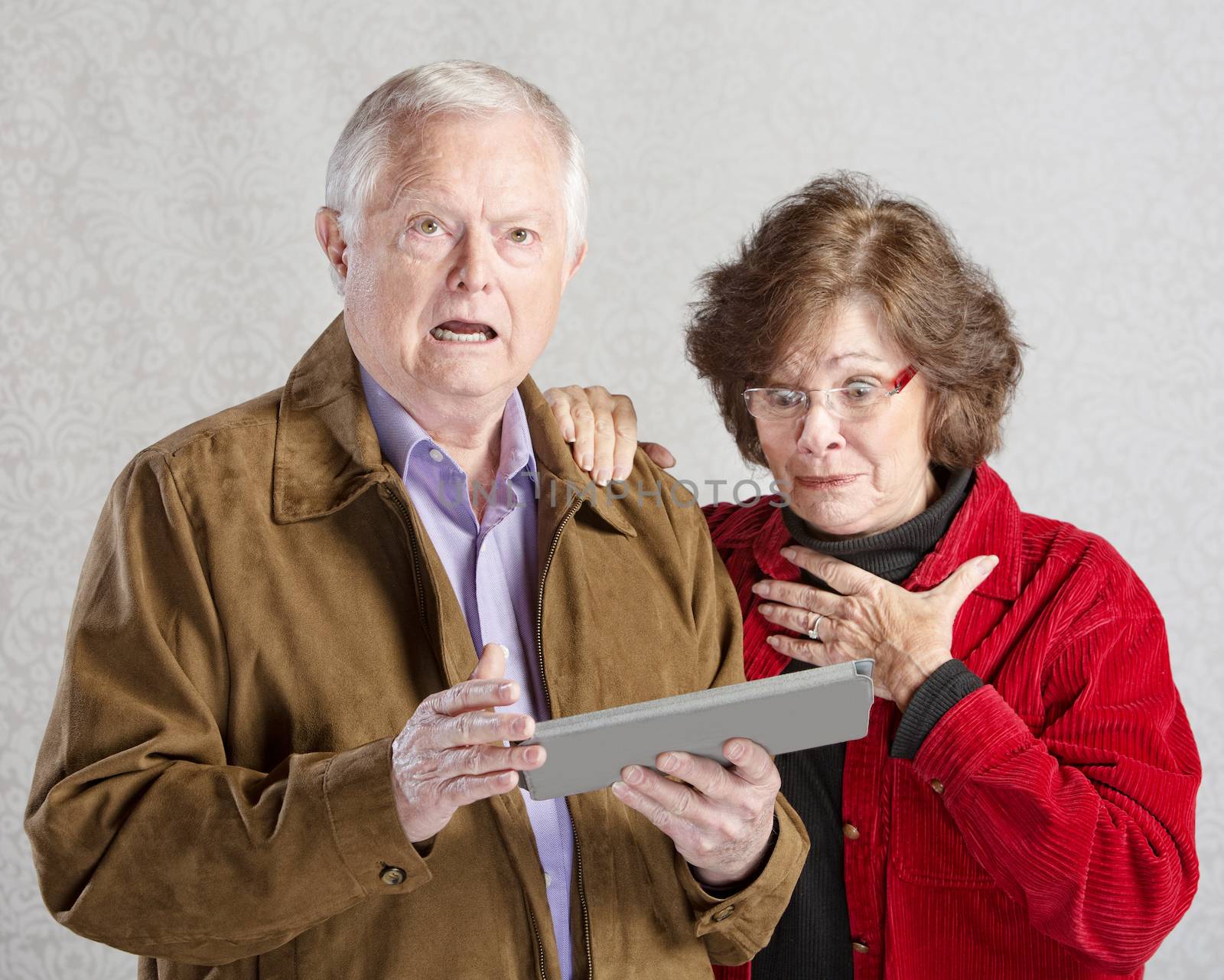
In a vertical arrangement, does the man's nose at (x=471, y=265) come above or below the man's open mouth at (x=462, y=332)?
above

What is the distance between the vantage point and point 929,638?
204 cm

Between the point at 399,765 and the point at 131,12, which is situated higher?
the point at 131,12

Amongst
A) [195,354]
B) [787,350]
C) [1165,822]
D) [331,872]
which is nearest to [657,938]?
[331,872]

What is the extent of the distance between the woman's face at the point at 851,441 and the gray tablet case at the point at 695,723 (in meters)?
0.67

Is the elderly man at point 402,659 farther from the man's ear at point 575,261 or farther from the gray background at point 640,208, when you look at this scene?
the gray background at point 640,208

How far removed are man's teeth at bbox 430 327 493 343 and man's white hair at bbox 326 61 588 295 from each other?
17 cm

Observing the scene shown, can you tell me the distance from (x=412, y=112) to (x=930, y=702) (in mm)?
1133

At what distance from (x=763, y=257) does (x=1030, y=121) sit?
150 cm

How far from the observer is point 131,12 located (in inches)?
123

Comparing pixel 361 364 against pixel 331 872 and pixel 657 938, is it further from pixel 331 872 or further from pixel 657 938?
pixel 657 938

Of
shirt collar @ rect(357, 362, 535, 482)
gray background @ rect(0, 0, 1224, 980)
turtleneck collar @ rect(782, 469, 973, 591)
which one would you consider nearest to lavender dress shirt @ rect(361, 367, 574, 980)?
shirt collar @ rect(357, 362, 535, 482)

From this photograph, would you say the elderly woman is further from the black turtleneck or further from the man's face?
the man's face

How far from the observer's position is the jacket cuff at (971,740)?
191 cm

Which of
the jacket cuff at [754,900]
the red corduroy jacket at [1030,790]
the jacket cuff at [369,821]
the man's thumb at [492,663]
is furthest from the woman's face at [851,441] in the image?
the jacket cuff at [369,821]
